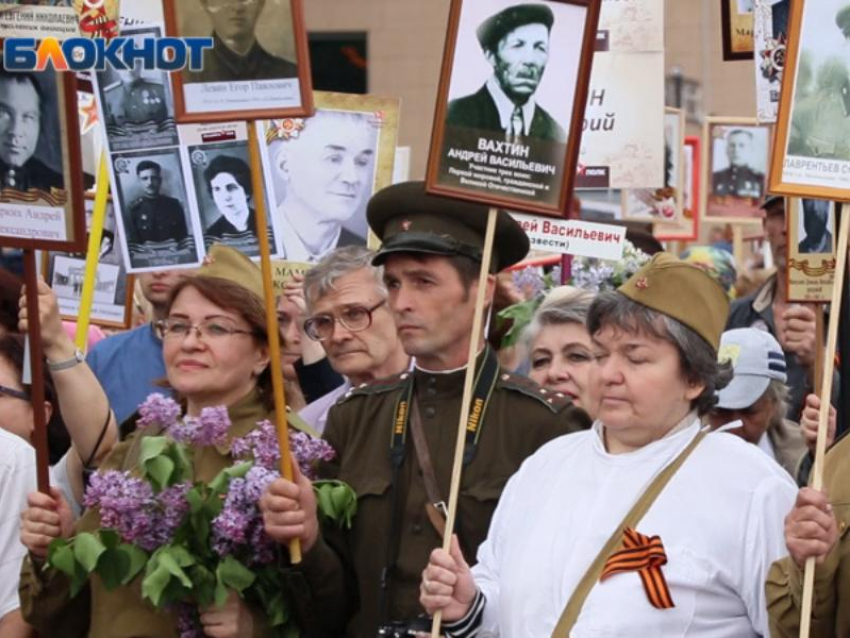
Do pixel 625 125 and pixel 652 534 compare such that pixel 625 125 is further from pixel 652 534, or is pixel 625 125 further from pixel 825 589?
→ pixel 825 589

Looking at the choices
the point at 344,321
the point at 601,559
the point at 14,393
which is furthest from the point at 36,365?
the point at 601,559

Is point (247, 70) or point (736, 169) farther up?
point (247, 70)

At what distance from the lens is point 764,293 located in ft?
28.7

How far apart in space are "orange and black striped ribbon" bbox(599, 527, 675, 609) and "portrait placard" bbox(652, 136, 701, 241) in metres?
7.01

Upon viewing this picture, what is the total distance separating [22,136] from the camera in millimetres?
6090

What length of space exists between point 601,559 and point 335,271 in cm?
229

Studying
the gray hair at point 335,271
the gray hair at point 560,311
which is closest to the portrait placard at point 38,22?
the gray hair at point 335,271

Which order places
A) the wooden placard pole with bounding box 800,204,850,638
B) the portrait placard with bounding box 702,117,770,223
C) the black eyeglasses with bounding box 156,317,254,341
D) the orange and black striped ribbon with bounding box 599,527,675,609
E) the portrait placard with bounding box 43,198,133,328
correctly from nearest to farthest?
1. the wooden placard pole with bounding box 800,204,850,638
2. the orange and black striped ribbon with bounding box 599,527,675,609
3. the black eyeglasses with bounding box 156,317,254,341
4. the portrait placard with bounding box 43,198,133,328
5. the portrait placard with bounding box 702,117,770,223

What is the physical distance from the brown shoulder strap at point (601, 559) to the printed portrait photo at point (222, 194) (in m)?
2.64

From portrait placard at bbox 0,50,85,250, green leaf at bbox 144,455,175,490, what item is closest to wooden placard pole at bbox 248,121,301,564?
green leaf at bbox 144,455,175,490

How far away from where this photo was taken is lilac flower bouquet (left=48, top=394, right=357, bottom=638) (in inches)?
222

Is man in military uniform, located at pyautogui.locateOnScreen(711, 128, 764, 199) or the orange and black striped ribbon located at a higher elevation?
the orange and black striped ribbon

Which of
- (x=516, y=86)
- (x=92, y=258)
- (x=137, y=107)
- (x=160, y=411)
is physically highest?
(x=516, y=86)

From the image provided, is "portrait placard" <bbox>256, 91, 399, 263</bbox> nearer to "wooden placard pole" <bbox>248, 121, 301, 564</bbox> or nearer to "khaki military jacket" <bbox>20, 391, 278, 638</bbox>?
"khaki military jacket" <bbox>20, 391, 278, 638</bbox>
